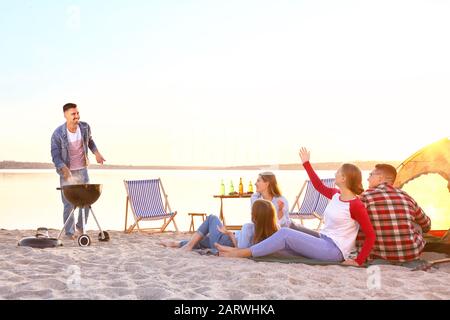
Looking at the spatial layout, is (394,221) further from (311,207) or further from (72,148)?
(72,148)

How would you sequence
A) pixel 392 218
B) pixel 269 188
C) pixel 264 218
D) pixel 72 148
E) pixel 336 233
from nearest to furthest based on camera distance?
1. pixel 392 218
2. pixel 336 233
3. pixel 264 218
4. pixel 269 188
5. pixel 72 148

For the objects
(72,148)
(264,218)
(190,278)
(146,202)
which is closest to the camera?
(190,278)

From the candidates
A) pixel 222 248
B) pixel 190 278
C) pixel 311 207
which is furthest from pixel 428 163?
pixel 190 278

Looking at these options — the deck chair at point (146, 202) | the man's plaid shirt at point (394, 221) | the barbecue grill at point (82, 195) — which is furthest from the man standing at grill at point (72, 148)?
the man's plaid shirt at point (394, 221)

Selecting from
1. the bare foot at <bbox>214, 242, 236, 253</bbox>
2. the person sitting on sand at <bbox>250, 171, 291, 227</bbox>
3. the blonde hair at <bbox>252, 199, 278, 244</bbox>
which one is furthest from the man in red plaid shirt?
the bare foot at <bbox>214, 242, 236, 253</bbox>

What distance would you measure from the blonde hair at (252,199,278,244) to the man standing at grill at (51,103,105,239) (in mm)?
2643

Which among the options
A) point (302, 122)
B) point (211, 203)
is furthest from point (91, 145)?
point (211, 203)

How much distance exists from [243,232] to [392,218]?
1.28 meters

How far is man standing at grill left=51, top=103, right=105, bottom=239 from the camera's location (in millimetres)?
6750

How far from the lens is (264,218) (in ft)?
15.7

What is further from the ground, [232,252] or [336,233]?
[336,233]

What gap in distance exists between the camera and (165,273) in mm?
4289
